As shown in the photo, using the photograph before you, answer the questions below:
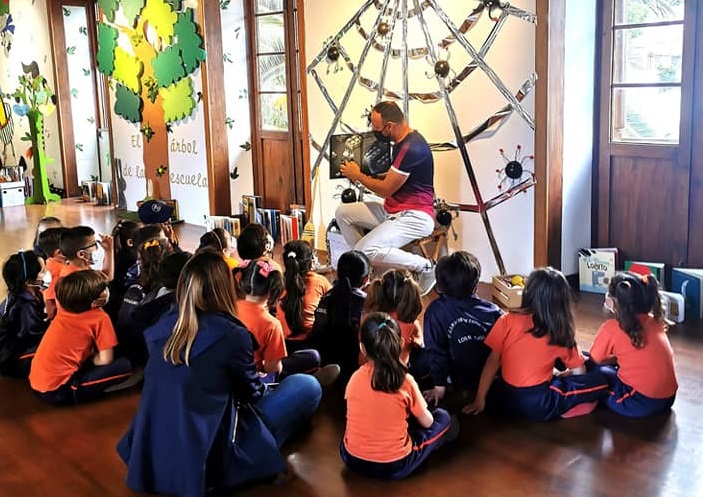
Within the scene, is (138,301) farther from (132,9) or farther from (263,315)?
(132,9)

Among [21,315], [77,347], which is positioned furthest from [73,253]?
[77,347]

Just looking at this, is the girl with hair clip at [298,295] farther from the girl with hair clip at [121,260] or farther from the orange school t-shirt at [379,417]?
the orange school t-shirt at [379,417]

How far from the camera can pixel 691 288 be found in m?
4.67

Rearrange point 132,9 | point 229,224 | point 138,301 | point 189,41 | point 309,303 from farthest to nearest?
point 132,9, point 189,41, point 229,224, point 309,303, point 138,301

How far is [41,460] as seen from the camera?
3.16m

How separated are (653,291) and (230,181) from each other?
5.43 m

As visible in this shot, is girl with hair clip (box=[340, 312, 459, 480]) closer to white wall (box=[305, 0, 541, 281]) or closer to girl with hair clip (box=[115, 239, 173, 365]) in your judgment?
girl with hair clip (box=[115, 239, 173, 365])

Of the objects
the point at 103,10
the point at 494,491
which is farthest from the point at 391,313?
the point at 103,10

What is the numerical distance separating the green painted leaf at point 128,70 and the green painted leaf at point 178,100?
424 millimetres

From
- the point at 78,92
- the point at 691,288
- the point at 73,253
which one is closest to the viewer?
the point at 73,253

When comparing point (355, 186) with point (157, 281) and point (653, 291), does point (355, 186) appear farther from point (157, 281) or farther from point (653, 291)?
point (653, 291)

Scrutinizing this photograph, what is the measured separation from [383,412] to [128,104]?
6990 mm

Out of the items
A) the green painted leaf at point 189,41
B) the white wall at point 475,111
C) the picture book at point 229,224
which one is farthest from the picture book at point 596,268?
the green painted leaf at point 189,41

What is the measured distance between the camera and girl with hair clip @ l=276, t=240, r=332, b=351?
387 cm
